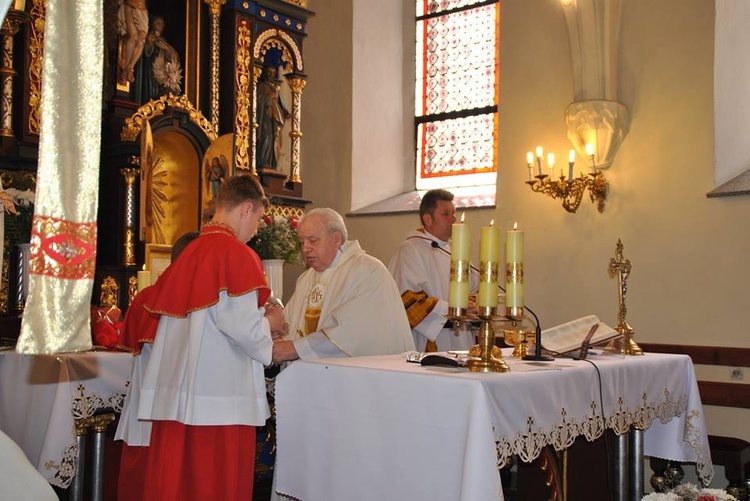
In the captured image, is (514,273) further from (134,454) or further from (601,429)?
(134,454)

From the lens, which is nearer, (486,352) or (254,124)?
(486,352)

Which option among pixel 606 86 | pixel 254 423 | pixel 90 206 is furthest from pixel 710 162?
pixel 90 206

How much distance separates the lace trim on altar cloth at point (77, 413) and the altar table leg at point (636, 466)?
2.70m

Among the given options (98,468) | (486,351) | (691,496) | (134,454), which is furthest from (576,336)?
(98,468)

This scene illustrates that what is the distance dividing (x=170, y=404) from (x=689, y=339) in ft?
14.9

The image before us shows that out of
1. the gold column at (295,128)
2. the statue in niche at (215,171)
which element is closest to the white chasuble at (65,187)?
the statue in niche at (215,171)

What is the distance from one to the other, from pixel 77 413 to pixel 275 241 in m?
3.07

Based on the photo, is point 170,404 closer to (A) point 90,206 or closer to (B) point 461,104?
(A) point 90,206

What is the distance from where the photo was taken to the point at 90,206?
2088 mm

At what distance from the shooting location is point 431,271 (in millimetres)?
6496

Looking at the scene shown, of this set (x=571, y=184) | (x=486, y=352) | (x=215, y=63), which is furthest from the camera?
(x=215, y=63)

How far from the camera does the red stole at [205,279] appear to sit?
146 inches

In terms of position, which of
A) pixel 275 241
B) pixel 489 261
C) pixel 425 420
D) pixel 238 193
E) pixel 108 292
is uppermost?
pixel 238 193

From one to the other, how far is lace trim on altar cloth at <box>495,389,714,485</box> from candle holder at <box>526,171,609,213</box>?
116 inches
